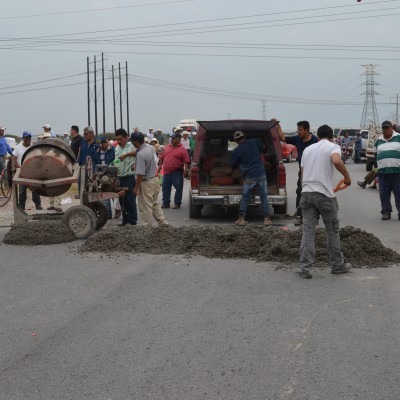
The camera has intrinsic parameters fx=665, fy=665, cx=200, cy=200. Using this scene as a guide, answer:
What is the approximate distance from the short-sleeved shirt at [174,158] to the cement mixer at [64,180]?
13.8 feet

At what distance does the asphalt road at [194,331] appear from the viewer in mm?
4660

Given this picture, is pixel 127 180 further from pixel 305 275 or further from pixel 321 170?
pixel 305 275

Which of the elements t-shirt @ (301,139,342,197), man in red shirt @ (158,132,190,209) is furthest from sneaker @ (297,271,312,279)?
man in red shirt @ (158,132,190,209)

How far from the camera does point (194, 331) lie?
5.90m

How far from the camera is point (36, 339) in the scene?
18.8 ft

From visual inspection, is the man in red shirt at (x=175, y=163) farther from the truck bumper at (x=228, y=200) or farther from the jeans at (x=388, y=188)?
the jeans at (x=388, y=188)

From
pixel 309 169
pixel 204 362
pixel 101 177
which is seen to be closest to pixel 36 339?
pixel 204 362

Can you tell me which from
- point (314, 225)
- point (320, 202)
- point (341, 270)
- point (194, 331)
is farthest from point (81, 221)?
point (194, 331)

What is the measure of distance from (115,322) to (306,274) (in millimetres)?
2786

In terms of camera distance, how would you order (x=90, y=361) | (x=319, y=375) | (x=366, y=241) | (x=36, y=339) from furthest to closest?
(x=366, y=241)
(x=36, y=339)
(x=90, y=361)
(x=319, y=375)

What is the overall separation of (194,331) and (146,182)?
6.13 metres

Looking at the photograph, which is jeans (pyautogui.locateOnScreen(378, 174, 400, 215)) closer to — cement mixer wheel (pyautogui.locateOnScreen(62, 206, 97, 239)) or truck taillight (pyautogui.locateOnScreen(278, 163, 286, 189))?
truck taillight (pyautogui.locateOnScreen(278, 163, 286, 189))

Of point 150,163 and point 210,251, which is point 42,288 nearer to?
point 210,251

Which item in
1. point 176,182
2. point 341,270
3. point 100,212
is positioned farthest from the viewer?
point 176,182
